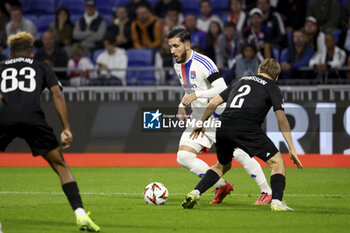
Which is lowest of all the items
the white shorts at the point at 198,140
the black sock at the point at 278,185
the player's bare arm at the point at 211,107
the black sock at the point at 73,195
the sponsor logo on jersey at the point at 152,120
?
the sponsor logo on jersey at the point at 152,120

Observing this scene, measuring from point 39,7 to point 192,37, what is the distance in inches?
239

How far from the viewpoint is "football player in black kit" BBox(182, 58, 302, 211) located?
8.54m

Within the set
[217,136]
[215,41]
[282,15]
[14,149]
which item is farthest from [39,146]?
[282,15]

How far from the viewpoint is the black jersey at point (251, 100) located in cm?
864

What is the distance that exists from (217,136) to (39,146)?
2.48m

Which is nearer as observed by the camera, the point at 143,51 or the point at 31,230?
the point at 31,230

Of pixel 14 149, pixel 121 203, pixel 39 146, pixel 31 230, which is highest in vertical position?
pixel 39 146

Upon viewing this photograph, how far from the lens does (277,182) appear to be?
8.48 m

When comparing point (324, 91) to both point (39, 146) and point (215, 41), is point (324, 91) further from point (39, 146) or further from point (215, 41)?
point (39, 146)

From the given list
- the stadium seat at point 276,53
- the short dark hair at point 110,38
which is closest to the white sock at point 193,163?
the stadium seat at point 276,53

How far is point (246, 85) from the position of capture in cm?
881

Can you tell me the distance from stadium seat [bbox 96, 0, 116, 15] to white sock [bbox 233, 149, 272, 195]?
1246 centimetres

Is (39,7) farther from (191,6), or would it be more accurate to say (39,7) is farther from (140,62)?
(140,62)

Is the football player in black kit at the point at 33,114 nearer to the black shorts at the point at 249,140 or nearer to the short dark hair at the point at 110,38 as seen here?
the black shorts at the point at 249,140
